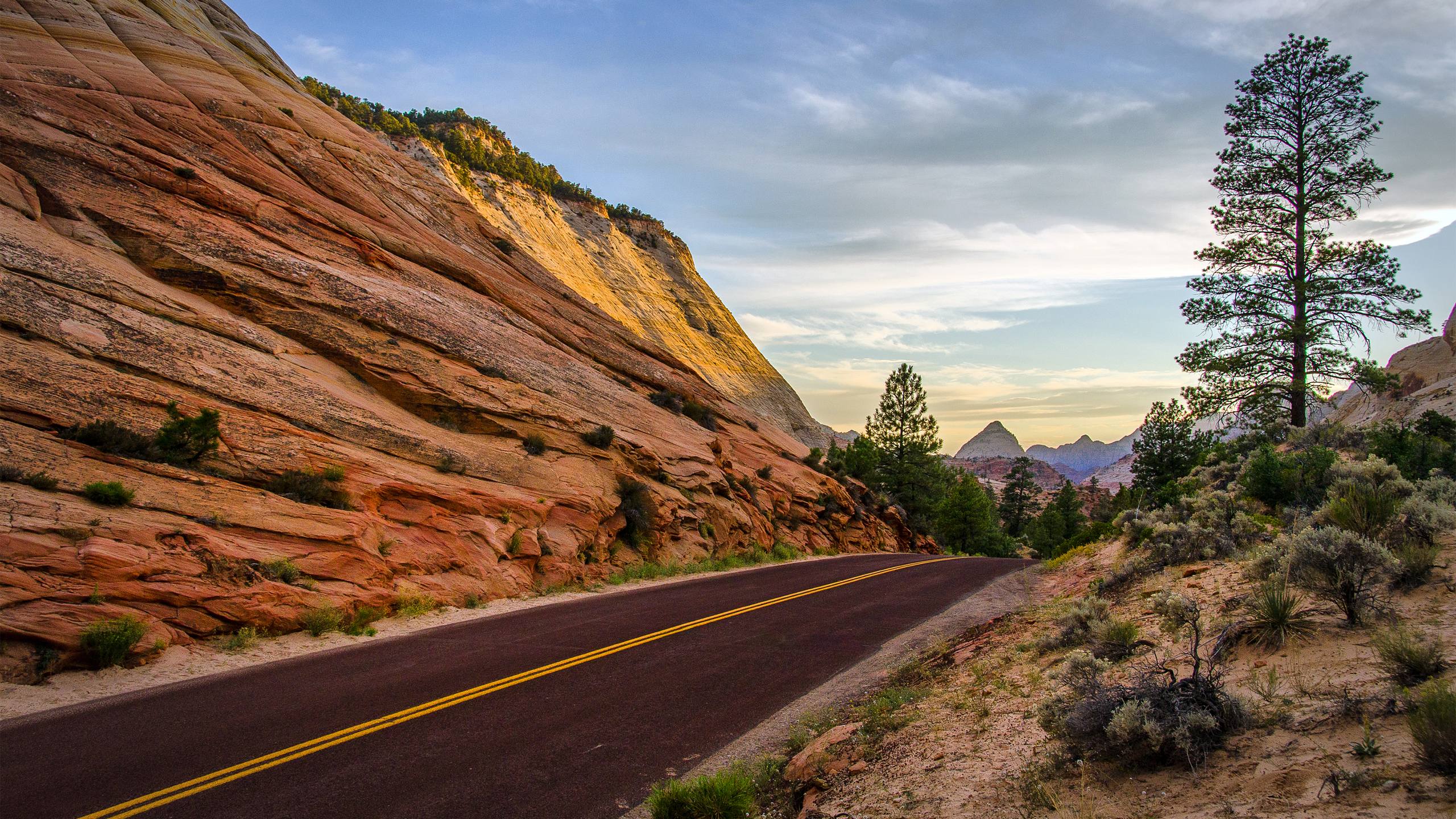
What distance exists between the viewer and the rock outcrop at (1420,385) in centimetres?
1805

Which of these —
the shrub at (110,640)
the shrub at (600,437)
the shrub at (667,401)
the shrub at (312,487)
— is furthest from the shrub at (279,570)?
the shrub at (667,401)

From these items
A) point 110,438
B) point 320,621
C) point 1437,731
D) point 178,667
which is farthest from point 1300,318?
point 110,438

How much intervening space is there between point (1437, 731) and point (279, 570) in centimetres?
1266

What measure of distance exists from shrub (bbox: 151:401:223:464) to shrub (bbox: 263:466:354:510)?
115 cm

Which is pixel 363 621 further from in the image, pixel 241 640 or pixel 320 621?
pixel 241 640

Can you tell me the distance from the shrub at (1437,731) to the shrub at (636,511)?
1697 cm

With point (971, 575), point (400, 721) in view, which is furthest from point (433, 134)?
point (400, 721)

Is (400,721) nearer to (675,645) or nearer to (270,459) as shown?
(675,645)

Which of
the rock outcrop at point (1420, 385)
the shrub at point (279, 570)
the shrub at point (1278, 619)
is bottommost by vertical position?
the shrub at point (279, 570)

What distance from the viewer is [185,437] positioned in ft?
37.6

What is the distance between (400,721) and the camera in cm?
678

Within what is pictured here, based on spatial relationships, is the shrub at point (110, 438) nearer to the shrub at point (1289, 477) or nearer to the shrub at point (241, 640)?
the shrub at point (241, 640)

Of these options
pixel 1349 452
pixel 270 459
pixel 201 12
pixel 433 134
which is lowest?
pixel 270 459

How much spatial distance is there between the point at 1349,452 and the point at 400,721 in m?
19.1
